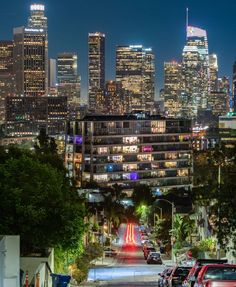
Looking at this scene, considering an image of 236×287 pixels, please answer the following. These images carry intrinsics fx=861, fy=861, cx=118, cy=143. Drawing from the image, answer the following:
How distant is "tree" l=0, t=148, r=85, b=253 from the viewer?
1272 inches

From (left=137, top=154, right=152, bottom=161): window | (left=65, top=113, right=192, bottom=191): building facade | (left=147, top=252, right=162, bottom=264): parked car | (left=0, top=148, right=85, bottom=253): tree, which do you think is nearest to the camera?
(left=0, top=148, right=85, bottom=253): tree

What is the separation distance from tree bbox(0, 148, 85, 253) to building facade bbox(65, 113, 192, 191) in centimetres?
12268

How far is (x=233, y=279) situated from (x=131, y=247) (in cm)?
7706

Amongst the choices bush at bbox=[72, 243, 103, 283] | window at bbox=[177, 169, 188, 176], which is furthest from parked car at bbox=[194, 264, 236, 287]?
window at bbox=[177, 169, 188, 176]

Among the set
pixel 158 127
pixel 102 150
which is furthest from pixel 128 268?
pixel 158 127

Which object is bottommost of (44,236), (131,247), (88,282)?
(131,247)

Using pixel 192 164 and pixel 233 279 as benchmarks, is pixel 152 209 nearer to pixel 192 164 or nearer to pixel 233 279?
pixel 192 164

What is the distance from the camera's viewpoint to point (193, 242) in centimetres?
7281

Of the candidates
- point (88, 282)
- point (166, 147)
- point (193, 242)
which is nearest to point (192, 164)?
point (166, 147)

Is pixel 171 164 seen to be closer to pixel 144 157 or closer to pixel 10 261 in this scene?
pixel 144 157

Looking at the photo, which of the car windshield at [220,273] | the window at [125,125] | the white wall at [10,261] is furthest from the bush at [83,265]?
the window at [125,125]

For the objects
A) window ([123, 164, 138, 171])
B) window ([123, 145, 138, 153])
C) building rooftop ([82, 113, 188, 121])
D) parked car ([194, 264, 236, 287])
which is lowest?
window ([123, 164, 138, 171])

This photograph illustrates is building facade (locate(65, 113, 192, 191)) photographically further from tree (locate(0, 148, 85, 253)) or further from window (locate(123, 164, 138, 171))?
tree (locate(0, 148, 85, 253))

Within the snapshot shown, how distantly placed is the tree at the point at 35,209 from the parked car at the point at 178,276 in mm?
5584
